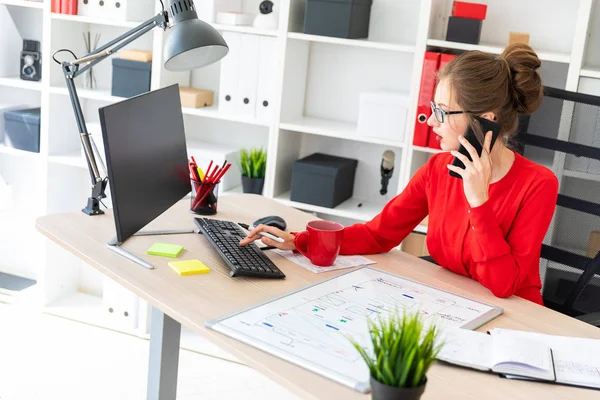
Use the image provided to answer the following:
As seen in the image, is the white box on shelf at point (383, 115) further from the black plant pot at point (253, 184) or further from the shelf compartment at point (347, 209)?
the black plant pot at point (253, 184)

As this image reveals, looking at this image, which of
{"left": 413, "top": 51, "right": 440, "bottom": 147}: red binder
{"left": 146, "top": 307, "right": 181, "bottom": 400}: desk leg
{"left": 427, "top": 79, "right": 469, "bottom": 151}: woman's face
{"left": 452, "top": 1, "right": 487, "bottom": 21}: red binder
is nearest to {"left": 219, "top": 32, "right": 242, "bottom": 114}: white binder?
{"left": 413, "top": 51, "right": 440, "bottom": 147}: red binder

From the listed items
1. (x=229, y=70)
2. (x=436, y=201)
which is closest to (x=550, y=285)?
(x=436, y=201)

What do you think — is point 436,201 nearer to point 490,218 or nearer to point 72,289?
point 490,218

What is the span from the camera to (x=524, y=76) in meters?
2.04

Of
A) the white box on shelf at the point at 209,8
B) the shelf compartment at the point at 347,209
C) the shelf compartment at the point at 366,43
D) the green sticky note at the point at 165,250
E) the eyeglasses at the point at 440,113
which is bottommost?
the shelf compartment at the point at 347,209

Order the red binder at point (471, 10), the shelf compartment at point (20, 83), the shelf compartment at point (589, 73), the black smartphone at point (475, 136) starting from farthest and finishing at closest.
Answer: the shelf compartment at point (20, 83) < the red binder at point (471, 10) < the shelf compartment at point (589, 73) < the black smartphone at point (475, 136)

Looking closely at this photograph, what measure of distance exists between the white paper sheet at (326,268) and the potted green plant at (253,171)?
1.29m

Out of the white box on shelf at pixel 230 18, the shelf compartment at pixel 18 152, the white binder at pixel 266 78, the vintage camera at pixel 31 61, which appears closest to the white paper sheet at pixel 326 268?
the white binder at pixel 266 78

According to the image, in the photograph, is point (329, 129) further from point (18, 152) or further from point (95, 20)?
point (18, 152)

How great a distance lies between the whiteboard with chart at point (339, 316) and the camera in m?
1.40

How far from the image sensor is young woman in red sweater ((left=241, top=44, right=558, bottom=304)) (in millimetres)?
1873

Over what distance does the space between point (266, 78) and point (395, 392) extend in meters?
2.21

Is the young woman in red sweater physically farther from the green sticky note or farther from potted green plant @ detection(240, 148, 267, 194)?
potted green plant @ detection(240, 148, 267, 194)

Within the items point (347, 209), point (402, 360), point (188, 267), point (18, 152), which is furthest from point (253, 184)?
point (402, 360)
